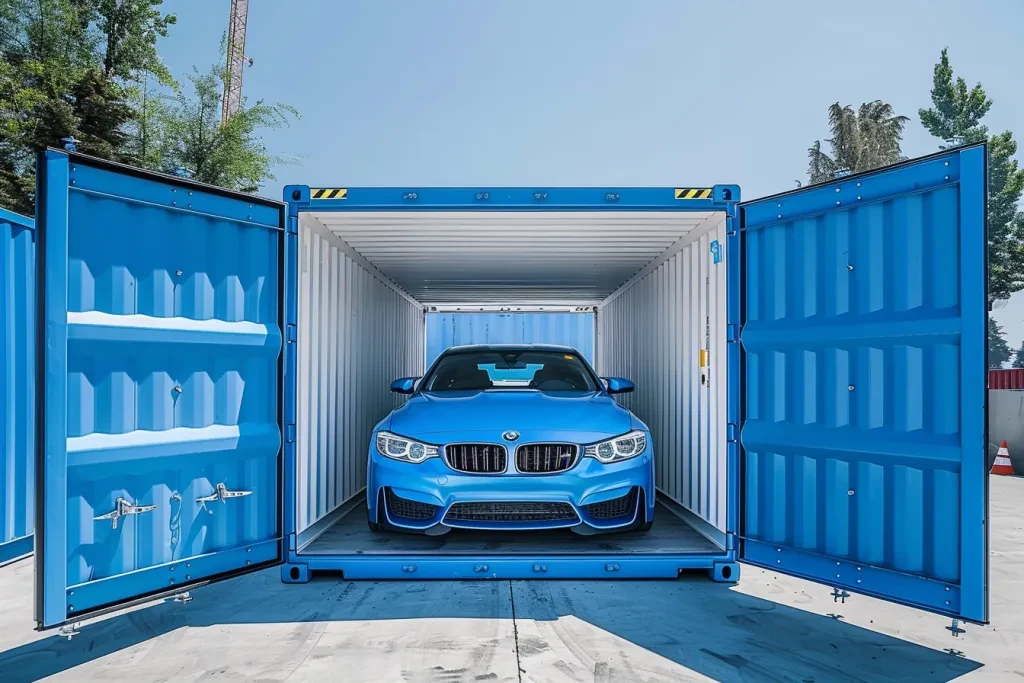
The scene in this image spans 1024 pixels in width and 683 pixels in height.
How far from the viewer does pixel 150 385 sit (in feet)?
12.1

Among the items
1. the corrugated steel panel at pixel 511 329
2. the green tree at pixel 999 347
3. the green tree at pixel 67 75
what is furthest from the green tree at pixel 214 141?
the green tree at pixel 999 347

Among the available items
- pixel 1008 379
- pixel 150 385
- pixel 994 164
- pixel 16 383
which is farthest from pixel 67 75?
pixel 994 164

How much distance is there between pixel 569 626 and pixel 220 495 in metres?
2.21

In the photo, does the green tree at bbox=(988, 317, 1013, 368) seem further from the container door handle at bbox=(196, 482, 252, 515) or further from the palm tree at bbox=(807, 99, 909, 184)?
the container door handle at bbox=(196, 482, 252, 515)

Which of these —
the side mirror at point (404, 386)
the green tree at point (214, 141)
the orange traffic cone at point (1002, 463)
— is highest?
the green tree at point (214, 141)

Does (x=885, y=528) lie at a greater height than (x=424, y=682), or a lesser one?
greater

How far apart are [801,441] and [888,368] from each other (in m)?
0.66

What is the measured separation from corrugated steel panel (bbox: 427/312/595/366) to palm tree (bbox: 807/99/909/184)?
113ft

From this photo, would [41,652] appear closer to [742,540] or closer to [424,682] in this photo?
[424,682]

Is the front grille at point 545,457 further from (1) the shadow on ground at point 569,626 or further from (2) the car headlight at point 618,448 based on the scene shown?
(1) the shadow on ground at point 569,626

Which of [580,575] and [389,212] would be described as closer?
[580,575]

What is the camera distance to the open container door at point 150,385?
10.6 feet

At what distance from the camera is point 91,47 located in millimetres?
27344

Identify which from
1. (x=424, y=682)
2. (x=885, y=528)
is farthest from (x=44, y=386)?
(x=885, y=528)
